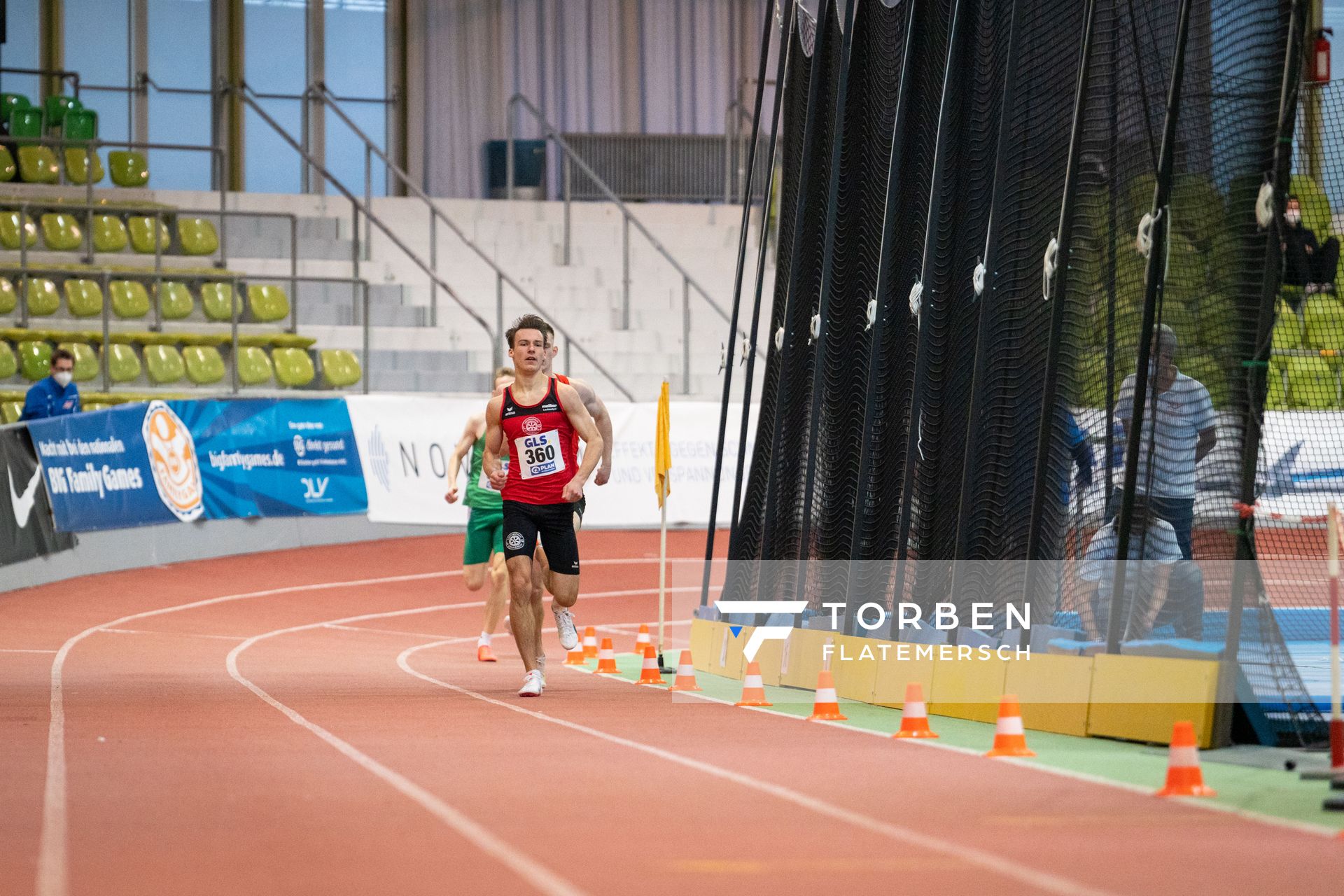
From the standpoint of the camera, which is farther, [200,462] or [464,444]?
[200,462]

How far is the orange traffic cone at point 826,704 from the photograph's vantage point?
934 centimetres

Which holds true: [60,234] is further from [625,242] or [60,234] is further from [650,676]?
[650,676]

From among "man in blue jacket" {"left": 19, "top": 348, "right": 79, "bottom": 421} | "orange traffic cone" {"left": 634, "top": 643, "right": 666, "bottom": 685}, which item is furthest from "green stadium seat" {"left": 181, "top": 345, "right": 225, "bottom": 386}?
"orange traffic cone" {"left": 634, "top": 643, "right": 666, "bottom": 685}

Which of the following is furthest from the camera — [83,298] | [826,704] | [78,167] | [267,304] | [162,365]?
[78,167]

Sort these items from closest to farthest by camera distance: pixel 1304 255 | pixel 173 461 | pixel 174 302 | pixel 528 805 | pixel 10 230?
pixel 528 805
pixel 1304 255
pixel 173 461
pixel 10 230
pixel 174 302

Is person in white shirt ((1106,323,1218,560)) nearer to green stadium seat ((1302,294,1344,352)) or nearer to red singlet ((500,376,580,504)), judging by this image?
green stadium seat ((1302,294,1344,352))

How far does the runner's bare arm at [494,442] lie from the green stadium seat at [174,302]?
1541 centimetres

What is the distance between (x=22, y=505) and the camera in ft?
61.6

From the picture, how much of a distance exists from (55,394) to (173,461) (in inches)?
63.8

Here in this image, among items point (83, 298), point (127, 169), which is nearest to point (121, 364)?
point (83, 298)

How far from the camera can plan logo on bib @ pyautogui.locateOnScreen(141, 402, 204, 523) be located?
2106 centimetres

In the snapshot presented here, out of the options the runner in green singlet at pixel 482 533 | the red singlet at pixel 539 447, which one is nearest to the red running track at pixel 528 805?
the red singlet at pixel 539 447

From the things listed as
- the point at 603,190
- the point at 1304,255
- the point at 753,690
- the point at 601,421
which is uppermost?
the point at 603,190

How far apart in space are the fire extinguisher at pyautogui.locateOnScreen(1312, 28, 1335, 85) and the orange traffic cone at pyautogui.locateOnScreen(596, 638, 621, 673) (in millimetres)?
6214
